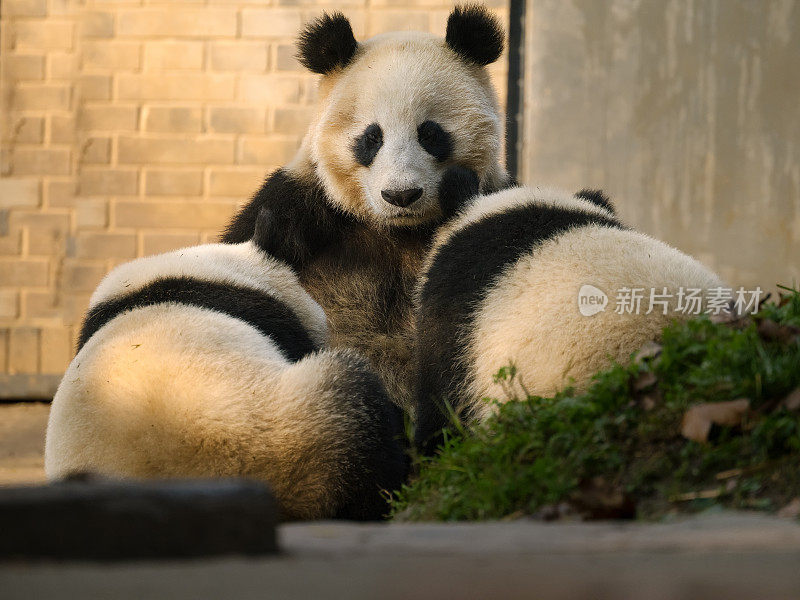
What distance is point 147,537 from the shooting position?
1.47 meters

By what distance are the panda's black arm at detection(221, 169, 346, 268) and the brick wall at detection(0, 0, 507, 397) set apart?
129 inches

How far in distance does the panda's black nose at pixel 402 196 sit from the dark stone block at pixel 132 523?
239 cm

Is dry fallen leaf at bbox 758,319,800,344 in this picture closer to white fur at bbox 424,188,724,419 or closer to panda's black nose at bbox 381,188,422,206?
white fur at bbox 424,188,724,419

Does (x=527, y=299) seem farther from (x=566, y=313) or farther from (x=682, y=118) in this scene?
(x=682, y=118)

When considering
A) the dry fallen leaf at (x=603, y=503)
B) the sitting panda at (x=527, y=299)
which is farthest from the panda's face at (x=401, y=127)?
the dry fallen leaf at (x=603, y=503)

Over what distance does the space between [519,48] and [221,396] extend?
18.6ft

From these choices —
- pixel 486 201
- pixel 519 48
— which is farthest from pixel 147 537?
pixel 519 48

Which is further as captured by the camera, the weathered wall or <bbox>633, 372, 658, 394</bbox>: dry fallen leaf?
the weathered wall

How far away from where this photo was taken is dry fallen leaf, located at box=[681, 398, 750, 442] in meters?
2.37

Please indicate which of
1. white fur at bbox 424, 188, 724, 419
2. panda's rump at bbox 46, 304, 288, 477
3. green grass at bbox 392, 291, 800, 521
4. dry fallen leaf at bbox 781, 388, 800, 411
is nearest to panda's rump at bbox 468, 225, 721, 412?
white fur at bbox 424, 188, 724, 419

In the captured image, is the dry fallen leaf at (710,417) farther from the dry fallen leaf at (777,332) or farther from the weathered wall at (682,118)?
the weathered wall at (682,118)

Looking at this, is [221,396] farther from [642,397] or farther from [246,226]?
[246,226]

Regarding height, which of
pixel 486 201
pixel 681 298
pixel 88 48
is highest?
pixel 88 48

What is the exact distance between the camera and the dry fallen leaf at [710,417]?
2.37m
